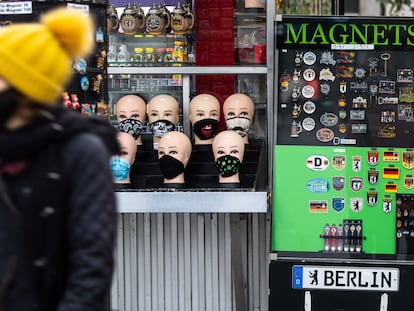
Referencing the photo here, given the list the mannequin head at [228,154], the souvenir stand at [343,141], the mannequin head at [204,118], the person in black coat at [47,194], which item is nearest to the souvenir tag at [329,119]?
the souvenir stand at [343,141]

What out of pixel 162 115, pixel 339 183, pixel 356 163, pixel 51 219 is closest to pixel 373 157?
pixel 356 163

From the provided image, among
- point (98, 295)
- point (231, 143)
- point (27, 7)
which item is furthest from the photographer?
point (231, 143)

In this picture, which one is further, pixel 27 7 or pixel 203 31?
pixel 203 31

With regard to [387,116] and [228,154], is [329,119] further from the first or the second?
[228,154]

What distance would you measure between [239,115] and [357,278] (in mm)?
Answer: 1110

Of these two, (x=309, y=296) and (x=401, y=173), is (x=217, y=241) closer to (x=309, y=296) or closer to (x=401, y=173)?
(x=309, y=296)

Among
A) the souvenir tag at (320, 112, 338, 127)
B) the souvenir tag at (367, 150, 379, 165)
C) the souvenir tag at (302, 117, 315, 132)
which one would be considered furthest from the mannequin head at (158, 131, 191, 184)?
the souvenir tag at (367, 150, 379, 165)

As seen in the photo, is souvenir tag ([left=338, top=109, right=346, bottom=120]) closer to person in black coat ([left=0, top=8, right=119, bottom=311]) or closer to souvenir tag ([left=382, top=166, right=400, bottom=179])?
souvenir tag ([left=382, top=166, right=400, bottom=179])

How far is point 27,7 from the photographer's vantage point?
155 inches

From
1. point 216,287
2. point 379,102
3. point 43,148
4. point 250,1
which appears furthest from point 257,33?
point 43,148

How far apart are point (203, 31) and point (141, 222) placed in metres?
1.22

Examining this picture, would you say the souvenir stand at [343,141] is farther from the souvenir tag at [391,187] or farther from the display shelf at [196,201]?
the display shelf at [196,201]

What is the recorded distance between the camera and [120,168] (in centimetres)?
462

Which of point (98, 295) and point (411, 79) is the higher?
point (411, 79)
